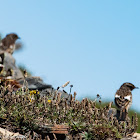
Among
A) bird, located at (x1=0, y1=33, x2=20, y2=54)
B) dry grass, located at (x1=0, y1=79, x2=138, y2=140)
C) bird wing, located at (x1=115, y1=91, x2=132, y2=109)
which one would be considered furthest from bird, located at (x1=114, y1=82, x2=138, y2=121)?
bird, located at (x1=0, y1=33, x2=20, y2=54)

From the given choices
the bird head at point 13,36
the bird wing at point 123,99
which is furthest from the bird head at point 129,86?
the bird head at point 13,36

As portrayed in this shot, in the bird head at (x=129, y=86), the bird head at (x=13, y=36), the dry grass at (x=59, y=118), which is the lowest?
the dry grass at (x=59, y=118)

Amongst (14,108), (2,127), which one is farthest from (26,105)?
(2,127)

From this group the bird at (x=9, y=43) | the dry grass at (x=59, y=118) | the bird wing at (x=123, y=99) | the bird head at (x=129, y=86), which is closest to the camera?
the dry grass at (x=59, y=118)

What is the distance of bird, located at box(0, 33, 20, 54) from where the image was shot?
20.2 metres

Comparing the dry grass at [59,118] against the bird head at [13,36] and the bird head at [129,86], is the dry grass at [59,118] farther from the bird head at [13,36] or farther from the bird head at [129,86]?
the bird head at [13,36]

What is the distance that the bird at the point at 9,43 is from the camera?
Answer: 20.2 m

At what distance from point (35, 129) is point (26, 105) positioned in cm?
69

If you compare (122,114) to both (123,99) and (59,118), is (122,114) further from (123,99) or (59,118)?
(59,118)

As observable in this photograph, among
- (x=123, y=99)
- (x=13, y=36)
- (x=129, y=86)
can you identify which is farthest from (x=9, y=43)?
(x=123, y=99)

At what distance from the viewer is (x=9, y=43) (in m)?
20.2

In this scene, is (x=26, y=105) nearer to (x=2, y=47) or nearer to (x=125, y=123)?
(x=125, y=123)

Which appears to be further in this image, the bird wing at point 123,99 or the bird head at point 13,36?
the bird head at point 13,36

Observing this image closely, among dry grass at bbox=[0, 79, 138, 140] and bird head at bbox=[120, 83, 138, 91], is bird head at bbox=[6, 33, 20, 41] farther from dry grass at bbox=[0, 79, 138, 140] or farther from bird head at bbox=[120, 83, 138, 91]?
bird head at bbox=[120, 83, 138, 91]
